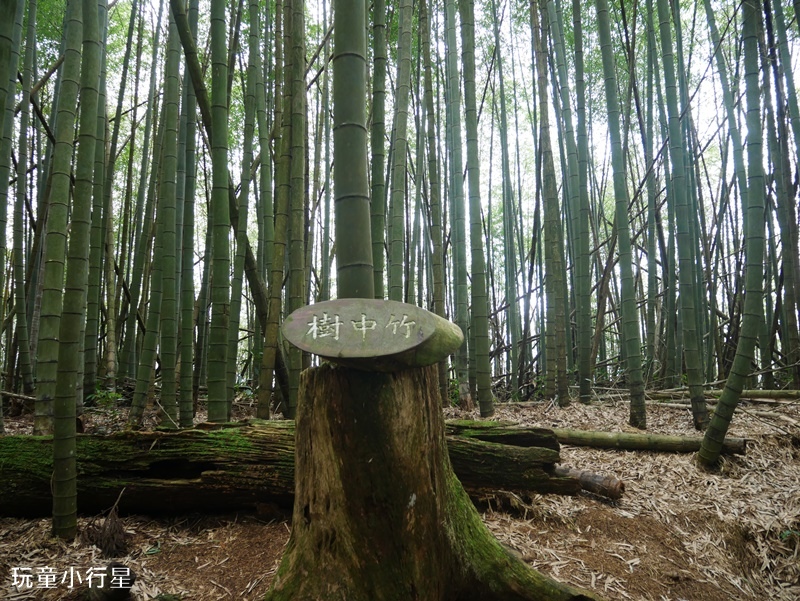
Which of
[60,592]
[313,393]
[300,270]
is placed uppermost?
[300,270]

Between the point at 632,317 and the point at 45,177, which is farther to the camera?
the point at 45,177

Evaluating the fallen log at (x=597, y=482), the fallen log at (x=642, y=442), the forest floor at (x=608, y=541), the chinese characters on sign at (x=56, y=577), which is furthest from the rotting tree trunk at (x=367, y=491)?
the fallen log at (x=642, y=442)

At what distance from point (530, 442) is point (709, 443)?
0.93m

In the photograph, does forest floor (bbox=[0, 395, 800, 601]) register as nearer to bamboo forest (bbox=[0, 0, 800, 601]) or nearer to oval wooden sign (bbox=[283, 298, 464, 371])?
bamboo forest (bbox=[0, 0, 800, 601])

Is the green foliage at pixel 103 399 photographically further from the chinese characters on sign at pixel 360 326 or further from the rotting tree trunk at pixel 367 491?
the chinese characters on sign at pixel 360 326

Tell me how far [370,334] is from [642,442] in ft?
6.66

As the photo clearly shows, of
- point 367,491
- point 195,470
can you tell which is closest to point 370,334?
point 367,491

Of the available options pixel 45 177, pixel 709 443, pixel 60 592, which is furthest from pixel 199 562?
pixel 45 177

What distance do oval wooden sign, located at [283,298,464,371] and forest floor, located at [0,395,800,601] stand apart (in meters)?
0.88

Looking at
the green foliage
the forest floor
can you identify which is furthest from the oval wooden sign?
the green foliage

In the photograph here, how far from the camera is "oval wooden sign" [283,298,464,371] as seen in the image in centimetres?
107

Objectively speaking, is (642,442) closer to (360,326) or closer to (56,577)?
(360,326)

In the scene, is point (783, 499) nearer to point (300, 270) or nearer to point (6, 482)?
point (300, 270)

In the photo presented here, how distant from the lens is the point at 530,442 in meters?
2.05
